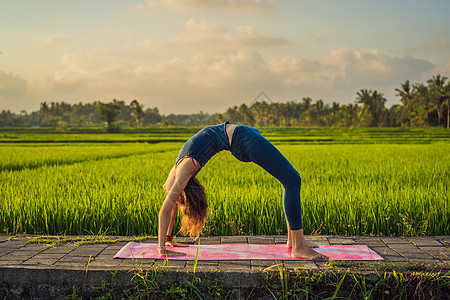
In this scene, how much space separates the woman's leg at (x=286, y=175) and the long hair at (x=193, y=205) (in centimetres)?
50

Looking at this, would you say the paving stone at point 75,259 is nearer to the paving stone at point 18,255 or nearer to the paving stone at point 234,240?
the paving stone at point 18,255

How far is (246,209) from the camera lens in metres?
3.96

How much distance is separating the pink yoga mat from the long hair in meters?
0.22

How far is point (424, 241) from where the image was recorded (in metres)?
3.12

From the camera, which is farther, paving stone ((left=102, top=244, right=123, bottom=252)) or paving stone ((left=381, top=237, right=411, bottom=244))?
paving stone ((left=381, top=237, right=411, bottom=244))

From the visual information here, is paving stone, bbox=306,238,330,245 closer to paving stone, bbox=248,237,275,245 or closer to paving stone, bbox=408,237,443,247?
paving stone, bbox=248,237,275,245

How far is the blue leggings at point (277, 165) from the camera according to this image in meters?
2.62

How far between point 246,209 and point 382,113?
63.5 metres

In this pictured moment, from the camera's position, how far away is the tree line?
Answer: 48844 mm

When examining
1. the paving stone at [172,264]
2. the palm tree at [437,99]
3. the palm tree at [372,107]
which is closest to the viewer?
the paving stone at [172,264]

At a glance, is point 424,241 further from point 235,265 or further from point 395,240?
point 235,265

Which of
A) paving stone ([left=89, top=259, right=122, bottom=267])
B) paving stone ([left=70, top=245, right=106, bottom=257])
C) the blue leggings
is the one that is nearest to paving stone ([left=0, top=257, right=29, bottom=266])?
paving stone ([left=70, top=245, right=106, bottom=257])

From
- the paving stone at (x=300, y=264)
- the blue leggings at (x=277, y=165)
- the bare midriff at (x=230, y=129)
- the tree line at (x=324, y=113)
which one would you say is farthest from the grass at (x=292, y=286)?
the tree line at (x=324, y=113)

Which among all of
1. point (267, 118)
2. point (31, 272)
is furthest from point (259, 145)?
point (267, 118)
